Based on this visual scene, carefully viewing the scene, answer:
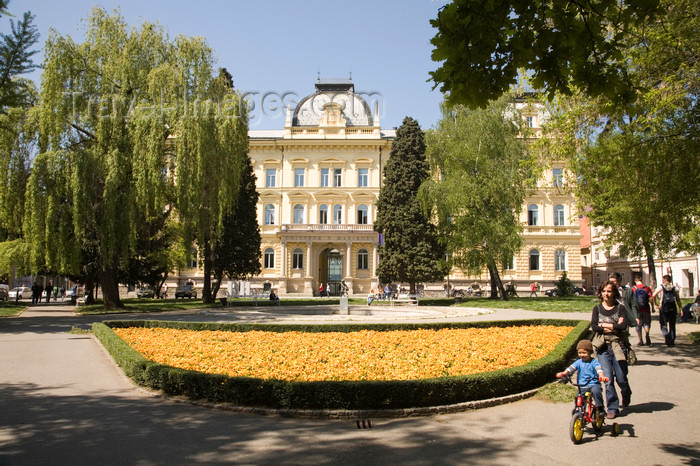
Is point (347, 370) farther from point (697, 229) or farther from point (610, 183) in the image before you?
point (697, 229)

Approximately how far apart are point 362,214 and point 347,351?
4282 centimetres

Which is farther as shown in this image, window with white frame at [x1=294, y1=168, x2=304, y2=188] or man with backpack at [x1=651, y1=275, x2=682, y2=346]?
window with white frame at [x1=294, y1=168, x2=304, y2=188]

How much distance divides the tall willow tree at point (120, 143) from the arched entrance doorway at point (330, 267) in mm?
30100

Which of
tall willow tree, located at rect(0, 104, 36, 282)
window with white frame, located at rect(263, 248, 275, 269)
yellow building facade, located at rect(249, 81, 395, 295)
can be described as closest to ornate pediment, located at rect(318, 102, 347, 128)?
yellow building facade, located at rect(249, 81, 395, 295)

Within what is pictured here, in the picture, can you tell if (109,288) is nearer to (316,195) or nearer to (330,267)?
(316,195)

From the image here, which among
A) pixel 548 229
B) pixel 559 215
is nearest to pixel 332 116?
pixel 548 229

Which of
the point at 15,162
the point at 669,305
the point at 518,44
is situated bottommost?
the point at 669,305

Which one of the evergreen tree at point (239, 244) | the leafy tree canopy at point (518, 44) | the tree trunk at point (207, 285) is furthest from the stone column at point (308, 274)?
the leafy tree canopy at point (518, 44)

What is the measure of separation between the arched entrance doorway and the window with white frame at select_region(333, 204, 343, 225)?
150 inches

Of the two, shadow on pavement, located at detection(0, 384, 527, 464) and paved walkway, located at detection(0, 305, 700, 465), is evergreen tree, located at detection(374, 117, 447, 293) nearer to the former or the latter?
paved walkway, located at detection(0, 305, 700, 465)

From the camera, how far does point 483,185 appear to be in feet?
113

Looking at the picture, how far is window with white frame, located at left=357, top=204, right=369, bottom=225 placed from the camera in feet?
177

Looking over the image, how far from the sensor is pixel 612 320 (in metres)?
7.53

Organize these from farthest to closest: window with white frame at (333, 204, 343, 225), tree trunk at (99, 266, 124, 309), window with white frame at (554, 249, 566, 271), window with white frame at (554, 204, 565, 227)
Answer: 1. window with white frame at (333, 204, 343, 225)
2. window with white frame at (554, 204, 565, 227)
3. window with white frame at (554, 249, 566, 271)
4. tree trunk at (99, 266, 124, 309)
